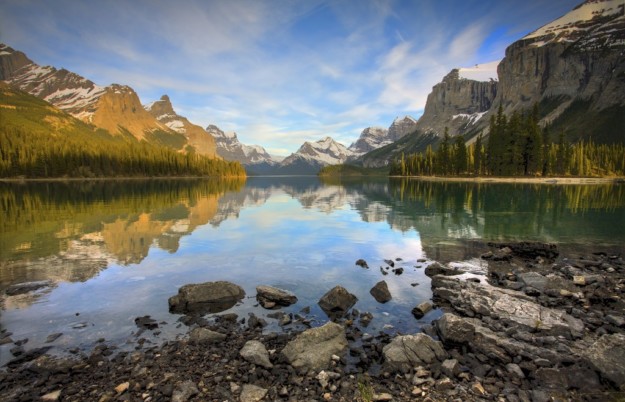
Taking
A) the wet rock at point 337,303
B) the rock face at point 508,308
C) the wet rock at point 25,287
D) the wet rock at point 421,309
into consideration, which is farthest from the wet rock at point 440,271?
the wet rock at point 25,287

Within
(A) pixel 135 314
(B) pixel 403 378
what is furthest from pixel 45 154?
(B) pixel 403 378

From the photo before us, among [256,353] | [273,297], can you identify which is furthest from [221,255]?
[256,353]

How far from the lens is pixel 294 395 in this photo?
10883 millimetres

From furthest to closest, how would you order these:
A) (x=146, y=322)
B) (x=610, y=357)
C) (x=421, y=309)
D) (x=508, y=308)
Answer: (x=421, y=309) → (x=508, y=308) → (x=146, y=322) → (x=610, y=357)

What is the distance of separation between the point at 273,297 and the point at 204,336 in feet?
16.9

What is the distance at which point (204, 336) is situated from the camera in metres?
14.5

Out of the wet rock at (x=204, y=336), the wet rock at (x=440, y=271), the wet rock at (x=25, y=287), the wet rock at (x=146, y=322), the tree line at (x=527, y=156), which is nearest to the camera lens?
the wet rock at (x=204, y=336)

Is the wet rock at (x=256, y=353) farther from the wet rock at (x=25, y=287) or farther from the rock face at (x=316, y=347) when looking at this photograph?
the wet rock at (x=25, y=287)

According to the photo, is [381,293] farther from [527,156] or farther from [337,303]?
[527,156]

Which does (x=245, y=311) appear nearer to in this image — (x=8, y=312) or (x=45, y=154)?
(x=8, y=312)

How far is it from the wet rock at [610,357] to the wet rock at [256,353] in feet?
37.9

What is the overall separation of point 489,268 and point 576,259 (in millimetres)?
8718

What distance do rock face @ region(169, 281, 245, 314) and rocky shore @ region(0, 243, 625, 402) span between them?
177mm

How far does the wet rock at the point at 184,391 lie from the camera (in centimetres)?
1038
